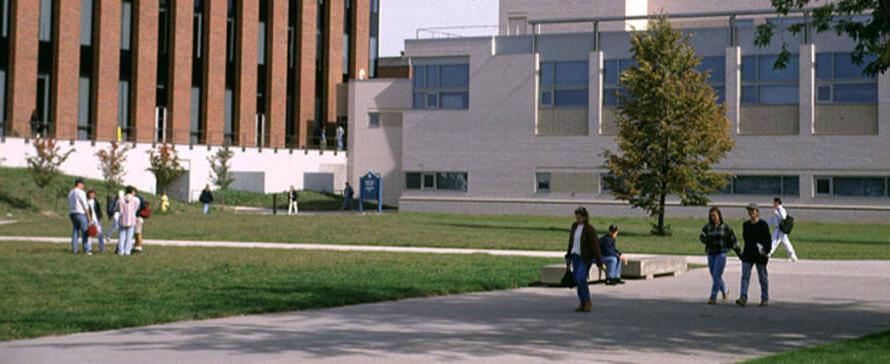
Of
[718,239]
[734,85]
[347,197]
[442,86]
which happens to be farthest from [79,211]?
[442,86]

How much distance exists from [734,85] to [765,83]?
1.44 meters

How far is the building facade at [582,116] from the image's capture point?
5447 cm

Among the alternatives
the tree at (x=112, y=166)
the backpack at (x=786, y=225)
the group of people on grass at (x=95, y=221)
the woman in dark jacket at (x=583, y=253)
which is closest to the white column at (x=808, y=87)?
the backpack at (x=786, y=225)

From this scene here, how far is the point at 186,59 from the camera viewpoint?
222ft

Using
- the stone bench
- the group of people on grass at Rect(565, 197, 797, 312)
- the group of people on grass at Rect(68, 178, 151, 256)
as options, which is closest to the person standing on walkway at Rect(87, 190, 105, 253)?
the group of people on grass at Rect(68, 178, 151, 256)

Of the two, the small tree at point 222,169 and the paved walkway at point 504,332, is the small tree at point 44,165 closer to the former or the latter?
the small tree at point 222,169

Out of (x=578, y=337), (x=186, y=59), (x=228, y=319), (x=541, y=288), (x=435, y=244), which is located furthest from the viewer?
(x=186, y=59)

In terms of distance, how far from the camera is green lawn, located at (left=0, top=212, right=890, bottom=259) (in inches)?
1369

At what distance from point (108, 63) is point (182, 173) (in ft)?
23.5

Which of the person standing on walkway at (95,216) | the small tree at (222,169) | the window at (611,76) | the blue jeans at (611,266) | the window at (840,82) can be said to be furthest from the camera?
the small tree at (222,169)

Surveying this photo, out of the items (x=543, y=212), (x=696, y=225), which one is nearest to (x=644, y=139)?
(x=696, y=225)

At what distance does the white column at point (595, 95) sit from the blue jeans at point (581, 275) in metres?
42.3

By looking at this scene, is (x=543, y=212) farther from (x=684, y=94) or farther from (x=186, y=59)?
(x=186, y=59)

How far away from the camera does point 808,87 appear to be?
54688 mm
